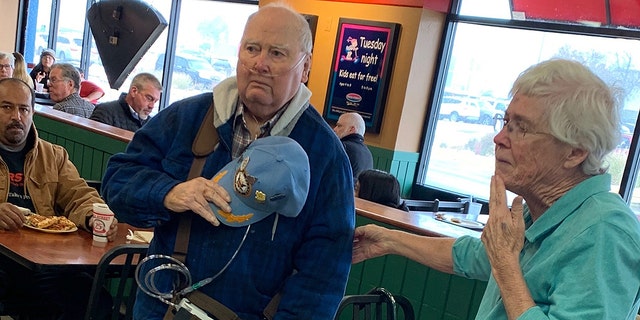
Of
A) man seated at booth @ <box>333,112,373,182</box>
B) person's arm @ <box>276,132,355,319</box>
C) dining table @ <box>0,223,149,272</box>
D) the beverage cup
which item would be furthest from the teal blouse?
man seated at booth @ <box>333,112,373,182</box>

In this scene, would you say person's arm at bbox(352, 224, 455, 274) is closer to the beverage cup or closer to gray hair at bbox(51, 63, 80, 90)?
the beverage cup

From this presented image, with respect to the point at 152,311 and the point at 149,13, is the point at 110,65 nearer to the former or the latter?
the point at 149,13

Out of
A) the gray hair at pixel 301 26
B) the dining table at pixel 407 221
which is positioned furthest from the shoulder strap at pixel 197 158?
the dining table at pixel 407 221

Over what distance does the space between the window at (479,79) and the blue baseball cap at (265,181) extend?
5.36m

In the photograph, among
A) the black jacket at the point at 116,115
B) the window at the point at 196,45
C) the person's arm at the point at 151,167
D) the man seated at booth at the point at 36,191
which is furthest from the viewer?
the window at the point at 196,45

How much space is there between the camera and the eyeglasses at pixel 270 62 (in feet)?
5.33

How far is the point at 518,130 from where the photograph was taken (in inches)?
59.8

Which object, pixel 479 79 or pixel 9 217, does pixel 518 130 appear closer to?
pixel 9 217

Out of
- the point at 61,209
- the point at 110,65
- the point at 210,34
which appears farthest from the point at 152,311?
the point at 210,34

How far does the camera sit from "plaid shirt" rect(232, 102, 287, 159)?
5.54 ft

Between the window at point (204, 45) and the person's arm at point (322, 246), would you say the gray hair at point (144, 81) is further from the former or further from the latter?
the person's arm at point (322, 246)

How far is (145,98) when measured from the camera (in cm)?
574

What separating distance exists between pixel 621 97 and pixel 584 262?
1.27ft

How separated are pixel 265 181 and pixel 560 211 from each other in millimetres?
634
